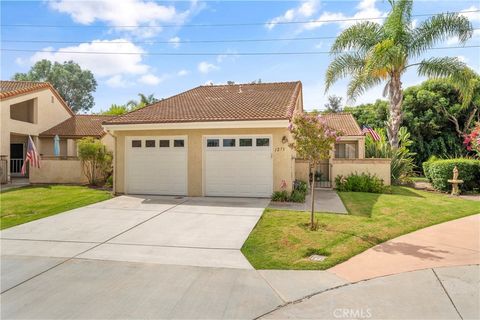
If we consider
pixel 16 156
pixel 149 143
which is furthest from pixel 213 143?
pixel 16 156

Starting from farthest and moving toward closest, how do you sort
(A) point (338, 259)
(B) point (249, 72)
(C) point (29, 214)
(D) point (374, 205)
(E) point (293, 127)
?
(B) point (249, 72) → (D) point (374, 205) → (C) point (29, 214) → (E) point (293, 127) → (A) point (338, 259)

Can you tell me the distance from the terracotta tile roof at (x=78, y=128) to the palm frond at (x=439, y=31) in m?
19.4

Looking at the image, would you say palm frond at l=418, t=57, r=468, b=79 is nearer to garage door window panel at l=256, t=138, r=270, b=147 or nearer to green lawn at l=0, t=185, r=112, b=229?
garage door window panel at l=256, t=138, r=270, b=147

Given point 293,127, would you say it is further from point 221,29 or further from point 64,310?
point 221,29

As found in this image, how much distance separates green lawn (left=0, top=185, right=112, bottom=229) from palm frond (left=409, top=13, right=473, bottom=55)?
644 inches

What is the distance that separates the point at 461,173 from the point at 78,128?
2390 centimetres

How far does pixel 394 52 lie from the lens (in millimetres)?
13711

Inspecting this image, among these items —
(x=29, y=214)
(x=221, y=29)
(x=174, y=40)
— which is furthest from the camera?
(x=174, y=40)

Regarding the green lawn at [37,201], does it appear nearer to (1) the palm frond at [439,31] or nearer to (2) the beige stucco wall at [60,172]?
(2) the beige stucco wall at [60,172]

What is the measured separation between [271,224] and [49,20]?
1621cm

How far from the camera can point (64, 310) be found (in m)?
3.57

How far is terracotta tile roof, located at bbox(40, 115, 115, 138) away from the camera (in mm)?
20453

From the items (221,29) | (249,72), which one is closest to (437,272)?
(221,29)

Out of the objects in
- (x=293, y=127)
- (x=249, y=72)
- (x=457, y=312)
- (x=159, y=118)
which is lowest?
(x=457, y=312)
